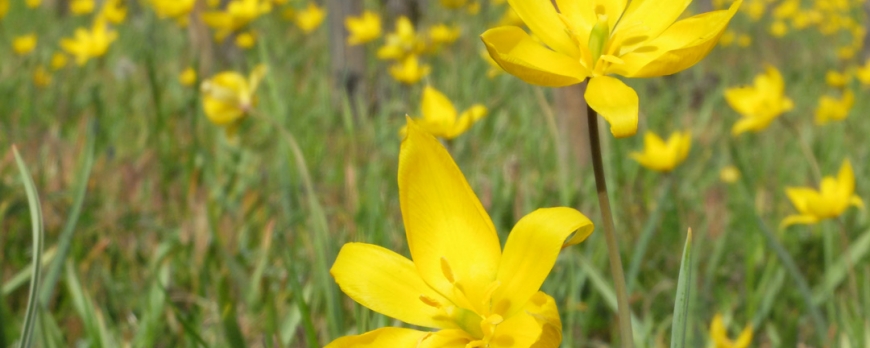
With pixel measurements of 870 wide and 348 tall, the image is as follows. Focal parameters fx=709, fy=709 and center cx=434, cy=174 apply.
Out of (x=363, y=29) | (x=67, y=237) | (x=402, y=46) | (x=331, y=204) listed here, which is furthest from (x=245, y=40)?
(x=67, y=237)

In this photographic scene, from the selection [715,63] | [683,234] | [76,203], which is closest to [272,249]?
[76,203]

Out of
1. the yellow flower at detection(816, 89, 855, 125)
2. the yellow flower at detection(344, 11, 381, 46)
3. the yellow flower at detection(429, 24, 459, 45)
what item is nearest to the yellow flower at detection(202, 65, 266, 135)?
the yellow flower at detection(344, 11, 381, 46)

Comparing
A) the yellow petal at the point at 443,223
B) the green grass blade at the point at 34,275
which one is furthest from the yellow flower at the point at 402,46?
the yellow petal at the point at 443,223

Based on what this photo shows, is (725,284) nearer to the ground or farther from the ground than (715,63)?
farther from the ground

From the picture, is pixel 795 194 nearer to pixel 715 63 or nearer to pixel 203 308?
pixel 203 308

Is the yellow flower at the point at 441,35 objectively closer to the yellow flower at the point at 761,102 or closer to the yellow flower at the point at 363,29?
the yellow flower at the point at 363,29

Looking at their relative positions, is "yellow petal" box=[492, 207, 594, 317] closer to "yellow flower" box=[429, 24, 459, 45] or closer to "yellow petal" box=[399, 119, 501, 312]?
"yellow petal" box=[399, 119, 501, 312]
